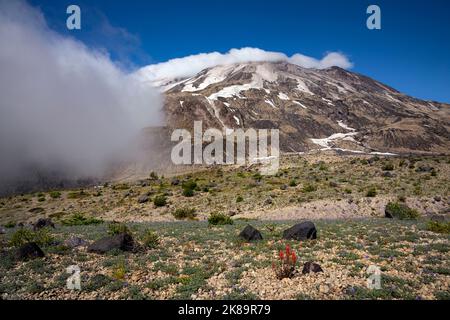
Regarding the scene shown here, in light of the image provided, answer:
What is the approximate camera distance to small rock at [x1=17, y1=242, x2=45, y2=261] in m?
13.9

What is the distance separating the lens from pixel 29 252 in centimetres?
1418

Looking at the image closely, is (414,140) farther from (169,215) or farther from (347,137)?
(169,215)

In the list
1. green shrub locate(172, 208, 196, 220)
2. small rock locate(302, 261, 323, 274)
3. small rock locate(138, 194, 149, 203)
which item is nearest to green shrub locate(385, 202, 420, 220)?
small rock locate(302, 261, 323, 274)

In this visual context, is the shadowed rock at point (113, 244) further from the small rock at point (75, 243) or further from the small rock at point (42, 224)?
the small rock at point (42, 224)

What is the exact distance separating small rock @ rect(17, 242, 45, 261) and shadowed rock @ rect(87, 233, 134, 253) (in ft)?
6.41

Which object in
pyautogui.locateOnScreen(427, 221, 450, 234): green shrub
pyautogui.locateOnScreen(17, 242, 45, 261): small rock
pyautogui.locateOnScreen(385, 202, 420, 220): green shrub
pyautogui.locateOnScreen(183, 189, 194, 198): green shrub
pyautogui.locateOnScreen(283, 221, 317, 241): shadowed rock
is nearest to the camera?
pyautogui.locateOnScreen(17, 242, 45, 261): small rock

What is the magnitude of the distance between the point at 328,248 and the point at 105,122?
151443mm

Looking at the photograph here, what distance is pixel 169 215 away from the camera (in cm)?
3966

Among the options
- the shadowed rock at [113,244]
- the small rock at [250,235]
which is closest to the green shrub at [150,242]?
the shadowed rock at [113,244]

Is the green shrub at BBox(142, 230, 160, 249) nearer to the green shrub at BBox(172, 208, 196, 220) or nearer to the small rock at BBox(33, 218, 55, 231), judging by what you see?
the small rock at BBox(33, 218, 55, 231)

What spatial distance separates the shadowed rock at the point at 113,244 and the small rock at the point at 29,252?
1.95 meters

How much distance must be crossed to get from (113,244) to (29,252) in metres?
3.32

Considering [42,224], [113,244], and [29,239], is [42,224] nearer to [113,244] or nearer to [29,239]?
[29,239]
